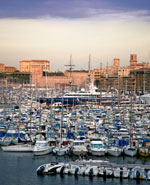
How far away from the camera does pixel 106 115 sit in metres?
33.8

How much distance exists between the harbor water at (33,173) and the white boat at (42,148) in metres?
0.25

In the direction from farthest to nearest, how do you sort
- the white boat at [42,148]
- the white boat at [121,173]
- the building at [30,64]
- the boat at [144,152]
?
the building at [30,64]
the white boat at [42,148]
the boat at [144,152]
the white boat at [121,173]

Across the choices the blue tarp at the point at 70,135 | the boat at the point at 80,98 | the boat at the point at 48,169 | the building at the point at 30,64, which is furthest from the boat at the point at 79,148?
the building at the point at 30,64

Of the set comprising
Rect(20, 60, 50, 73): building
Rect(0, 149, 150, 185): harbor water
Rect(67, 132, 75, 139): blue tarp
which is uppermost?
Rect(20, 60, 50, 73): building

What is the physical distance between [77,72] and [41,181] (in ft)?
336

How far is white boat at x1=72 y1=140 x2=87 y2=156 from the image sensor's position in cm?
2291

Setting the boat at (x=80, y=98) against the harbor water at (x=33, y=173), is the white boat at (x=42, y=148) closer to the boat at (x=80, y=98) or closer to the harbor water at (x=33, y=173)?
the harbor water at (x=33, y=173)

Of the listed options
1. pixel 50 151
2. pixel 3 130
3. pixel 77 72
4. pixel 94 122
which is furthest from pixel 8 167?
pixel 77 72

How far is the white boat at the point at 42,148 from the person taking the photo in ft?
76.0

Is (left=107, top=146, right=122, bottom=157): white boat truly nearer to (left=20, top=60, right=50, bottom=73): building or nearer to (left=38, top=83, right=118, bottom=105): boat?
(left=38, top=83, right=118, bottom=105): boat

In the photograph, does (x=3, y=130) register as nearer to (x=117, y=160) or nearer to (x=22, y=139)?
(x=22, y=139)

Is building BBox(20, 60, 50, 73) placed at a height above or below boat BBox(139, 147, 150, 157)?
above

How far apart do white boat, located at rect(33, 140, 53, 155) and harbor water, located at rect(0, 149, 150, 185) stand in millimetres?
248

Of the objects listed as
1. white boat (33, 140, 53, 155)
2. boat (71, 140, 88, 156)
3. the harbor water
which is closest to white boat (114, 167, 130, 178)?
the harbor water
